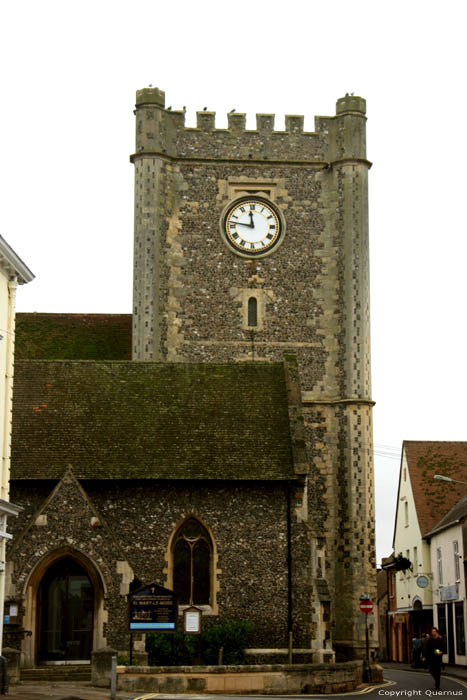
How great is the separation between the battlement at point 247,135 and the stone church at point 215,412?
0.24 feet

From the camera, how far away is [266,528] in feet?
102

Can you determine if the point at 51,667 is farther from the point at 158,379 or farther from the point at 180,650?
the point at 158,379

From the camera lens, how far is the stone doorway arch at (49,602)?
28391 mm

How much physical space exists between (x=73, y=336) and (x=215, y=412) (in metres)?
10.5

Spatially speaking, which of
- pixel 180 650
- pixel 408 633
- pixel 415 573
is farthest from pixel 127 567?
pixel 408 633

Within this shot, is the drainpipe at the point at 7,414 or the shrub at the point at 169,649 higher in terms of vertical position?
the drainpipe at the point at 7,414

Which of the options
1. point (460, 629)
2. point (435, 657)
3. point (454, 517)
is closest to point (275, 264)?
point (454, 517)

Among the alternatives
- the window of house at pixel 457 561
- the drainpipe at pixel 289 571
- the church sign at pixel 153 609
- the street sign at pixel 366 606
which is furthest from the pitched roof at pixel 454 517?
the church sign at pixel 153 609

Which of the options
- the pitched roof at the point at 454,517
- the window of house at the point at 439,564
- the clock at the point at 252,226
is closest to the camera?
the clock at the point at 252,226

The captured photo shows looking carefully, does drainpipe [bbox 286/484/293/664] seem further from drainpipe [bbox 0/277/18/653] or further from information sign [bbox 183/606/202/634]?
drainpipe [bbox 0/277/18/653]

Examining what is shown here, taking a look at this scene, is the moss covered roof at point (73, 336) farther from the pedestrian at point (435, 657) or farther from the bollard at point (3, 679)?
the bollard at point (3, 679)

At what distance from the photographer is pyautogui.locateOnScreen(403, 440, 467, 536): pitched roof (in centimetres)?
5359

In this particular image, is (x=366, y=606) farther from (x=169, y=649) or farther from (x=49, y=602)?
(x=49, y=602)

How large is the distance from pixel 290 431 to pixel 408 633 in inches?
1114
